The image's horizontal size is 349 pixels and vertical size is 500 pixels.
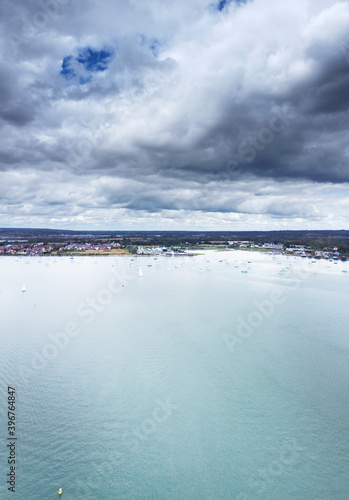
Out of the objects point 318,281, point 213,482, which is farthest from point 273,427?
point 318,281

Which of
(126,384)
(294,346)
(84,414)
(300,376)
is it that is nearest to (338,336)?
(294,346)

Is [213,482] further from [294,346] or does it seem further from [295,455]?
[294,346]

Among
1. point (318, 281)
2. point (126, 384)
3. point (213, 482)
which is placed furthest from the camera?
point (318, 281)

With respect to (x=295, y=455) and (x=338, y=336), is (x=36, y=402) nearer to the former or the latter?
(x=295, y=455)

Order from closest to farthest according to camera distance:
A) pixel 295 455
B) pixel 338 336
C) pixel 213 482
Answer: pixel 213 482
pixel 295 455
pixel 338 336

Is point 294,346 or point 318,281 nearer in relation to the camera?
point 294,346

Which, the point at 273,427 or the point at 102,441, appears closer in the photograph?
the point at 102,441
